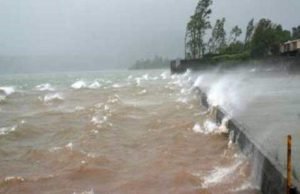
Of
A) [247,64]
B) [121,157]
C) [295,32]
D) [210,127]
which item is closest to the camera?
[121,157]

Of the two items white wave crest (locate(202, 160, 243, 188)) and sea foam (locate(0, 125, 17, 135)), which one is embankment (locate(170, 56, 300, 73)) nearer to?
sea foam (locate(0, 125, 17, 135))

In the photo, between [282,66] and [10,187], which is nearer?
[10,187]

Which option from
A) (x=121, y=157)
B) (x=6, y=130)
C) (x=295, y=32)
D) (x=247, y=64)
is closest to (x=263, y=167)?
(x=121, y=157)

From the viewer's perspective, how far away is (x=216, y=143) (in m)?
14.2

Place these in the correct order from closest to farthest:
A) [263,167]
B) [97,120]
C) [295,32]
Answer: [263,167]
[97,120]
[295,32]

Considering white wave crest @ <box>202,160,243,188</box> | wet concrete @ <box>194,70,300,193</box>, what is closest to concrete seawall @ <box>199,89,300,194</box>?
wet concrete @ <box>194,70,300,193</box>

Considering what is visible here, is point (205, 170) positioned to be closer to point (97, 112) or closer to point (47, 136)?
point (47, 136)

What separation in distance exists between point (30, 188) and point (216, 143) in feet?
19.9

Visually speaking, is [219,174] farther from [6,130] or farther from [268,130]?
[6,130]

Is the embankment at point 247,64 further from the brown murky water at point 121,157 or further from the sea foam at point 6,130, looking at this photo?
the sea foam at point 6,130

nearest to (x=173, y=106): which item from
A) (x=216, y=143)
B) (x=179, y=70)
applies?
(x=216, y=143)

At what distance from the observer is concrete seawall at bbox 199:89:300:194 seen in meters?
7.86

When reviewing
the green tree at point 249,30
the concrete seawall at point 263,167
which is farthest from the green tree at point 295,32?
the concrete seawall at point 263,167

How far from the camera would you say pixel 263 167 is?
9.19m
